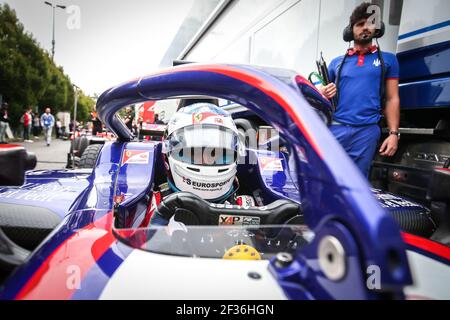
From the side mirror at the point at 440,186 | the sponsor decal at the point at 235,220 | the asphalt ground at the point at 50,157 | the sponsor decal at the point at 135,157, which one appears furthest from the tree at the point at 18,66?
the side mirror at the point at 440,186

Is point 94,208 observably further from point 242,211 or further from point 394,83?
point 394,83

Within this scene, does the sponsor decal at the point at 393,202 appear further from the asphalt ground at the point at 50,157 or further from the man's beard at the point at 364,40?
the asphalt ground at the point at 50,157

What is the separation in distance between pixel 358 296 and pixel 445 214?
954 mm

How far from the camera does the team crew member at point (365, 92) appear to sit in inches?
86.0

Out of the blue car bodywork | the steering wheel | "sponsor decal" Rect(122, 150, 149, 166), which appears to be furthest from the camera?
"sponsor decal" Rect(122, 150, 149, 166)

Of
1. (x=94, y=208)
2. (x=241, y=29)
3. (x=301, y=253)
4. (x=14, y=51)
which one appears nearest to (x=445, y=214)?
(x=301, y=253)

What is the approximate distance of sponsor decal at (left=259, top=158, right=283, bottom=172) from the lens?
1.92m

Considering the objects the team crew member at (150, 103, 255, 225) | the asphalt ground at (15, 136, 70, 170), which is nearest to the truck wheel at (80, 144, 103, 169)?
the team crew member at (150, 103, 255, 225)

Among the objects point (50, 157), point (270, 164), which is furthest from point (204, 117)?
point (50, 157)

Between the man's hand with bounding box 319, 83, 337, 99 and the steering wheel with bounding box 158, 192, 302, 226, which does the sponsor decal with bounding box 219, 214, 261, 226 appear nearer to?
the steering wheel with bounding box 158, 192, 302, 226

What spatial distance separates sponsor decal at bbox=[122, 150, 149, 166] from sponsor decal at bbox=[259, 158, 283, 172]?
2.40 feet

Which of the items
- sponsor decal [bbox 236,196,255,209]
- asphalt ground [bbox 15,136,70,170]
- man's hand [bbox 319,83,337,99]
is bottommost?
asphalt ground [bbox 15,136,70,170]

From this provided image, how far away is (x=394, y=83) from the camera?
2.22 metres

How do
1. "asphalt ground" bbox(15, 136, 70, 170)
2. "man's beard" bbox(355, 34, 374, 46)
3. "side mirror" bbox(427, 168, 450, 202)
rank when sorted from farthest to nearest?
"asphalt ground" bbox(15, 136, 70, 170) < "man's beard" bbox(355, 34, 374, 46) < "side mirror" bbox(427, 168, 450, 202)
